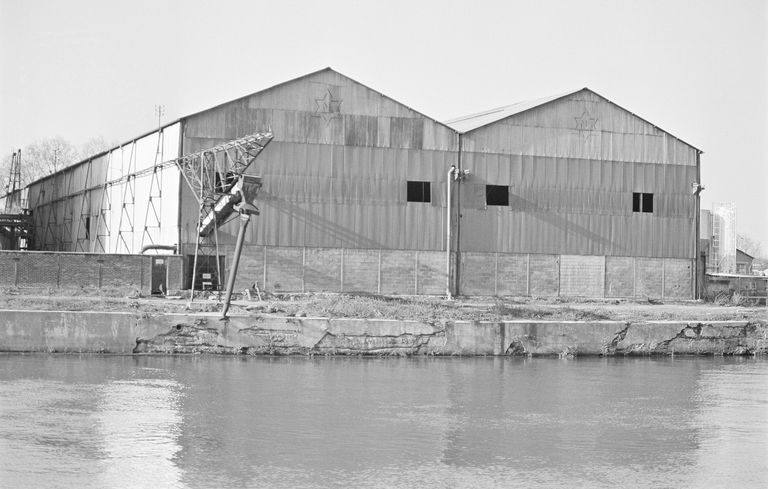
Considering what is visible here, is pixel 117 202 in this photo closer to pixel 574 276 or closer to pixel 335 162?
pixel 335 162

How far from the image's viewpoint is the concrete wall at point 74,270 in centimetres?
3350

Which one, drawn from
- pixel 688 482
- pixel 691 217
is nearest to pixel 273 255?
pixel 691 217

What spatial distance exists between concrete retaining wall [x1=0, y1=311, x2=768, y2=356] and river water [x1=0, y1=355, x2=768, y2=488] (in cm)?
52

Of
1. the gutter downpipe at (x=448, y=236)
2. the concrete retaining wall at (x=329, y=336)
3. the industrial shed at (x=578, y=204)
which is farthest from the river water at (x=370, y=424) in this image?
the industrial shed at (x=578, y=204)

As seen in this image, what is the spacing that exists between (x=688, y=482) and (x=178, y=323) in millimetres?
14207

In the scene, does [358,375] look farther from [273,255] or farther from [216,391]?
[273,255]

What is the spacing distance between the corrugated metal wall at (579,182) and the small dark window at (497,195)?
0.21 m

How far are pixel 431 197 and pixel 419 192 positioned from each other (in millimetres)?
507

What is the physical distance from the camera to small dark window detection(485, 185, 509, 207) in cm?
3859

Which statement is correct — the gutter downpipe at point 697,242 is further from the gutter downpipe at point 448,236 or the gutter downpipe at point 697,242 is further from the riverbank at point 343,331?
the riverbank at point 343,331

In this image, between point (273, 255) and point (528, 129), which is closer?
point (273, 255)

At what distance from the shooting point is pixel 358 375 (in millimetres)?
20828

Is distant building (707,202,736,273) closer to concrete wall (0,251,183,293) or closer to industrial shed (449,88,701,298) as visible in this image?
industrial shed (449,88,701,298)

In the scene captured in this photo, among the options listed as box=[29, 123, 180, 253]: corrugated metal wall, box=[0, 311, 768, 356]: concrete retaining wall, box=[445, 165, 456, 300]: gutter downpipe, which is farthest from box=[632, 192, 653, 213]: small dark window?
box=[29, 123, 180, 253]: corrugated metal wall
